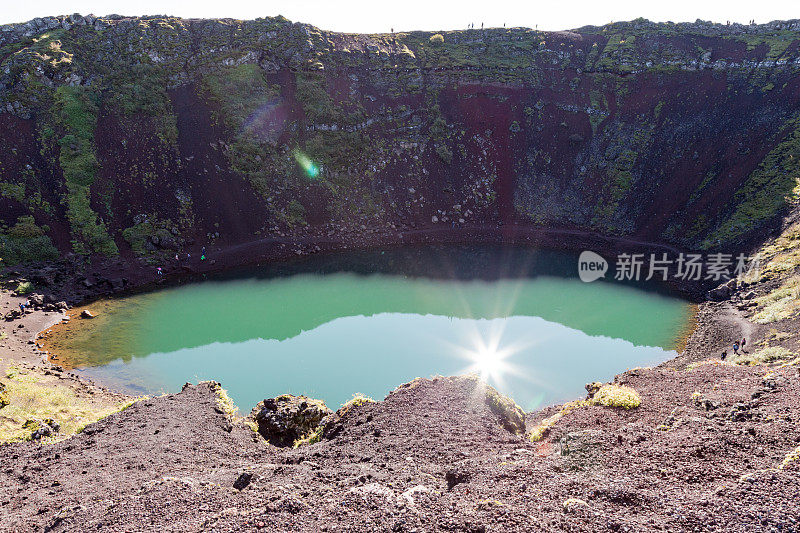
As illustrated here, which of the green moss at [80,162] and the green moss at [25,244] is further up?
the green moss at [80,162]

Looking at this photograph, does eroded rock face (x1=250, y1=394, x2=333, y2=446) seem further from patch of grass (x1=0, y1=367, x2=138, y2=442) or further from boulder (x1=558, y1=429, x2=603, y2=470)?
boulder (x1=558, y1=429, x2=603, y2=470)

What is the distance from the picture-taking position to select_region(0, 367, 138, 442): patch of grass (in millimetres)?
15984

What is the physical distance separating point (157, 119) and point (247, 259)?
46.8 feet

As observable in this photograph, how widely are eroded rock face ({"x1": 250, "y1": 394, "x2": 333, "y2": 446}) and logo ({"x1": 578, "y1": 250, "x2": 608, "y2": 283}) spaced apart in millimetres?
23514

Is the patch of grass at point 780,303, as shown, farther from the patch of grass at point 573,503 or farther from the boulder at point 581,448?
the patch of grass at point 573,503

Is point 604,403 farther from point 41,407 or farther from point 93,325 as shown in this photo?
point 93,325

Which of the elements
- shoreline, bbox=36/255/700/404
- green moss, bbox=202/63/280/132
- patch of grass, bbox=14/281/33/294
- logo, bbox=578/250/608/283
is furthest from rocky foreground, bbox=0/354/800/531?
green moss, bbox=202/63/280/132

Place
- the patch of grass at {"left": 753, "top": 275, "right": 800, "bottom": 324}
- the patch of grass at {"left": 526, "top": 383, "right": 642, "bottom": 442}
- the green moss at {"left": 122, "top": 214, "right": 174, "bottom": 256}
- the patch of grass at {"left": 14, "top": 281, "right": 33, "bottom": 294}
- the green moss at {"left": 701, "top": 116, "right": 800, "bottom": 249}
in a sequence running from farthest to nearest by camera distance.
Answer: the green moss at {"left": 122, "top": 214, "right": 174, "bottom": 256} < the green moss at {"left": 701, "top": 116, "right": 800, "bottom": 249} < the patch of grass at {"left": 14, "top": 281, "right": 33, "bottom": 294} < the patch of grass at {"left": 753, "top": 275, "right": 800, "bottom": 324} < the patch of grass at {"left": 526, "top": 383, "right": 642, "bottom": 442}

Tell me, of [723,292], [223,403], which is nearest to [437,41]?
[723,292]

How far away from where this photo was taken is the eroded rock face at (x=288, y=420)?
52.2 feet

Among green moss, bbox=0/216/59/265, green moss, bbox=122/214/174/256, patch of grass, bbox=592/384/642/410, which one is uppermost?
green moss, bbox=122/214/174/256

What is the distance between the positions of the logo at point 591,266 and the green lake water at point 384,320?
771 millimetres

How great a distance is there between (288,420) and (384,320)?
41.6 ft

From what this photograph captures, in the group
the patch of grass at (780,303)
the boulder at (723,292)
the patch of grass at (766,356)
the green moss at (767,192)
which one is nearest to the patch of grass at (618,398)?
the patch of grass at (766,356)
